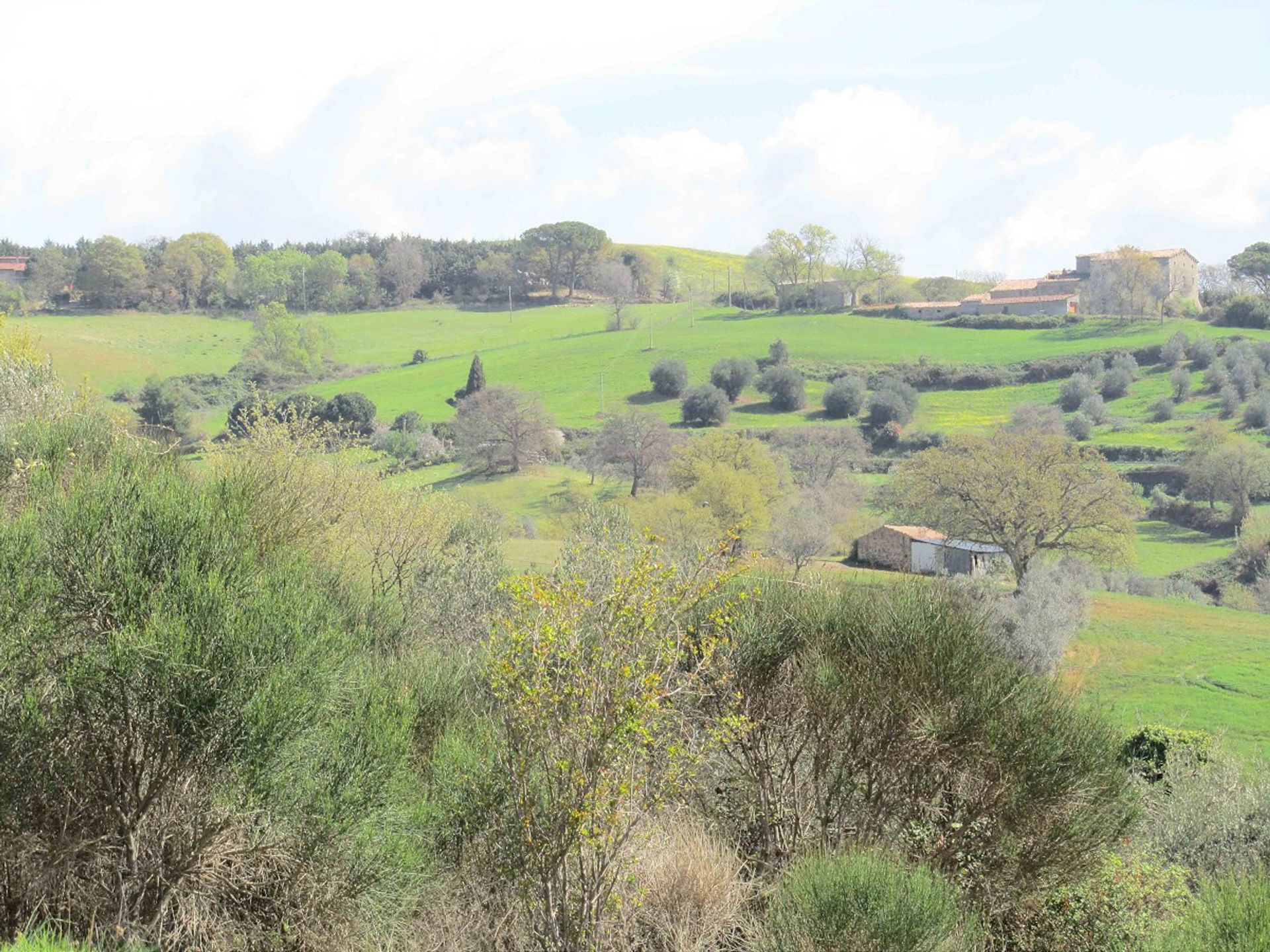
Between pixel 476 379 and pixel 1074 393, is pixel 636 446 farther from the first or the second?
pixel 1074 393

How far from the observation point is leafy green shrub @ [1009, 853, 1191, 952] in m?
10.8

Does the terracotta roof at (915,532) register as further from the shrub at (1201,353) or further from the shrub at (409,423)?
the shrub at (1201,353)

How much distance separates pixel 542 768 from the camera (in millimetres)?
8641

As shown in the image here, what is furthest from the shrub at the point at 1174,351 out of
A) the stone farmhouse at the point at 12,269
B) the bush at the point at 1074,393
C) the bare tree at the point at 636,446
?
the stone farmhouse at the point at 12,269

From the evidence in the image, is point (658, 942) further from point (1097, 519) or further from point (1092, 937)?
point (1097, 519)

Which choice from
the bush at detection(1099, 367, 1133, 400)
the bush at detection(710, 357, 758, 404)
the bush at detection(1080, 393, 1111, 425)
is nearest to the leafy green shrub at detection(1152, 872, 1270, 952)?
the bush at detection(1080, 393, 1111, 425)

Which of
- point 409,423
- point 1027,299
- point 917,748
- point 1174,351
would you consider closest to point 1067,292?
point 1027,299

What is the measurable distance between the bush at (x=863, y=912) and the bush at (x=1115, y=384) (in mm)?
84276

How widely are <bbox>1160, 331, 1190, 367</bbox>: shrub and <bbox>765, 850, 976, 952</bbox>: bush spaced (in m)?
91.5

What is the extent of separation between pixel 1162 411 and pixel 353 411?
5532cm

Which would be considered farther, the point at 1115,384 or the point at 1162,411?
the point at 1115,384

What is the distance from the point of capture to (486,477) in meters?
67.9

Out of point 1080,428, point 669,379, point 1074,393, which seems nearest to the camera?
point 1080,428

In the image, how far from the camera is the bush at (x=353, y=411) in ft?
→ 258
